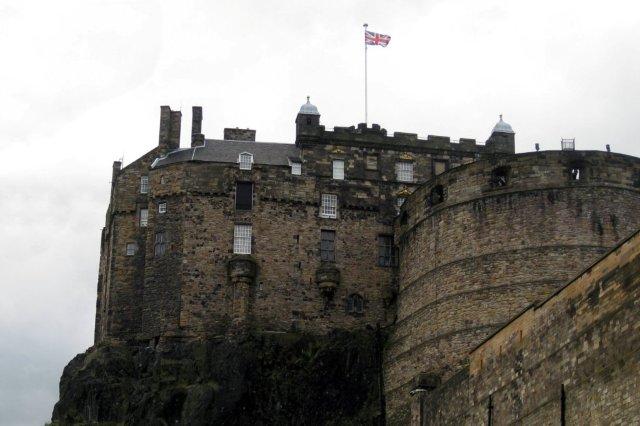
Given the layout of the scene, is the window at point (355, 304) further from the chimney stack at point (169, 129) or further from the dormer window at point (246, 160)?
the chimney stack at point (169, 129)

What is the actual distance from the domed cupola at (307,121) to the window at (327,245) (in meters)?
5.09

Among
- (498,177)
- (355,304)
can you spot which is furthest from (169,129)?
(498,177)

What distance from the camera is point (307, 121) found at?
57.9 meters

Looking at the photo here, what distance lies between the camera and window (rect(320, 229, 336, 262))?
54.8 meters

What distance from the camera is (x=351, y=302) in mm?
54219

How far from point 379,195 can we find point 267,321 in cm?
826

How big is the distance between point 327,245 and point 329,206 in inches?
75.1

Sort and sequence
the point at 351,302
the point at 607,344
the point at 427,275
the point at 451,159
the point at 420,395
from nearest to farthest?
the point at 607,344
the point at 420,395
the point at 427,275
the point at 351,302
the point at 451,159

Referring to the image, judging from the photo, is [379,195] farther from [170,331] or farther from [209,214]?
[170,331]

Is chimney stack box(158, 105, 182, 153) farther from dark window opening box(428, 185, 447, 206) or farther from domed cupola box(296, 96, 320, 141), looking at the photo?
dark window opening box(428, 185, 447, 206)

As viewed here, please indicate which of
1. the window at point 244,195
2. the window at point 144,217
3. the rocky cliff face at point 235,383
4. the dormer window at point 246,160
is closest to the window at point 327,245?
the window at point 244,195

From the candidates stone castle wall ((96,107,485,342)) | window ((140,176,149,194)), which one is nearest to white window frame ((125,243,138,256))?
stone castle wall ((96,107,485,342))

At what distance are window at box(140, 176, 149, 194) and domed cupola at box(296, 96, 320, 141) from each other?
740 centimetres

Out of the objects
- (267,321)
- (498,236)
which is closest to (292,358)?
(267,321)
